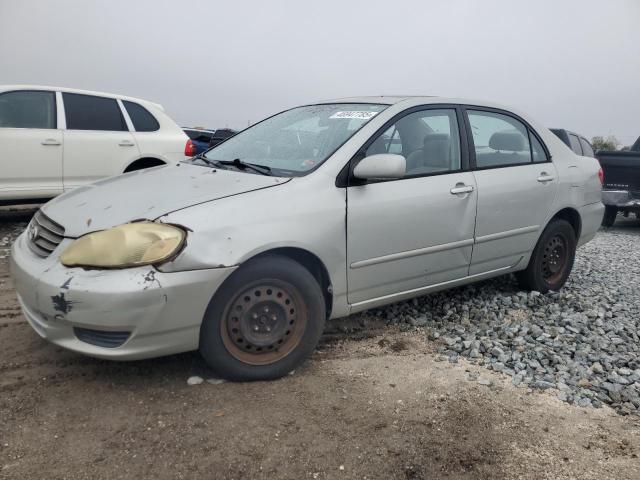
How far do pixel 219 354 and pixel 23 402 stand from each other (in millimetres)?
955

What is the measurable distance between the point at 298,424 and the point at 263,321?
0.58 meters

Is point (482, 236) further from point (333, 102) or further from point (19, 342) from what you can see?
point (19, 342)

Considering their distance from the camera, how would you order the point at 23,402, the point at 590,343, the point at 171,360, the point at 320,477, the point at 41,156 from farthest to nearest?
the point at 41,156 < the point at 590,343 < the point at 171,360 < the point at 23,402 < the point at 320,477

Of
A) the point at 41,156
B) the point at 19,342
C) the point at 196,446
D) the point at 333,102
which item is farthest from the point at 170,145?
the point at 196,446

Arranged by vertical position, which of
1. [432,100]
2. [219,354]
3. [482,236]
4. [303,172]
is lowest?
[219,354]

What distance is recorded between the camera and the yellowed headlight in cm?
251

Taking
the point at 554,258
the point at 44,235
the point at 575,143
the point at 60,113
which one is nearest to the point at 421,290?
the point at 554,258

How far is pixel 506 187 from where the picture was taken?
4027 millimetres

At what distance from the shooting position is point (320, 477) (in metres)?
2.20

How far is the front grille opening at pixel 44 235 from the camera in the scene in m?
2.77

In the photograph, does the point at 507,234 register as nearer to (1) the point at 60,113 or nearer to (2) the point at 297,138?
(2) the point at 297,138

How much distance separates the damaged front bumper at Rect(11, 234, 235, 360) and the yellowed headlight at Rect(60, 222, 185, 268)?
0.14 feet

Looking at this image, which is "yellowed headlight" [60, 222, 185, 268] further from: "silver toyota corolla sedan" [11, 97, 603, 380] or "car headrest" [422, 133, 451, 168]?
"car headrest" [422, 133, 451, 168]

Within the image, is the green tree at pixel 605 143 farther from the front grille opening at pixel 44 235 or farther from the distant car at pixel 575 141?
the front grille opening at pixel 44 235
